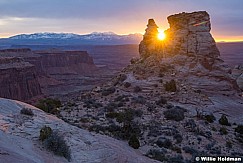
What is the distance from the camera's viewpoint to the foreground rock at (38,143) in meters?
12.5

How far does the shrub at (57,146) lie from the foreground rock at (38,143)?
0.23m

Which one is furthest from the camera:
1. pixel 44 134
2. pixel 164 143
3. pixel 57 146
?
pixel 164 143

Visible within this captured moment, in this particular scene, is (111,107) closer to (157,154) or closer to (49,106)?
(49,106)

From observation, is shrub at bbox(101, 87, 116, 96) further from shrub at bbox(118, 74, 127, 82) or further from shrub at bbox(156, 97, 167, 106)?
shrub at bbox(156, 97, 167, 106)

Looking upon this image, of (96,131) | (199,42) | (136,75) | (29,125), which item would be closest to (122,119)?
(96,131)

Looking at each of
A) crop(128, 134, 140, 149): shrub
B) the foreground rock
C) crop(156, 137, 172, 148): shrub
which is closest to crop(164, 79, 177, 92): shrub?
crop(156, 137, 172, 148): shrub

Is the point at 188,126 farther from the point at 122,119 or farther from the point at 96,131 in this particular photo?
the point at 96,131

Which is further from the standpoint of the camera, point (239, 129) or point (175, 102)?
point (175, 102)

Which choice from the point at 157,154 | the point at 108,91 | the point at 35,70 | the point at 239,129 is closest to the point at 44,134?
the point at 157,154

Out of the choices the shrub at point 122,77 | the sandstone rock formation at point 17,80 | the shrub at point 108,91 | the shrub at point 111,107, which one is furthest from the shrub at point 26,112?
the sandstone rock formation at point 17,80

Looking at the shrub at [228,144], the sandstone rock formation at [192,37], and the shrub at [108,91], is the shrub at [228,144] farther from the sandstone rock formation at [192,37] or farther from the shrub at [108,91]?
the sandstone rock formation at [192,37]

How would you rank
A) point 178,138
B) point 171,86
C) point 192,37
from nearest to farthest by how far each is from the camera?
point 178,138 < point 171,86 < point 192,37

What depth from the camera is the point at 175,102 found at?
2997cm

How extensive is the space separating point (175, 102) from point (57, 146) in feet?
57.5
